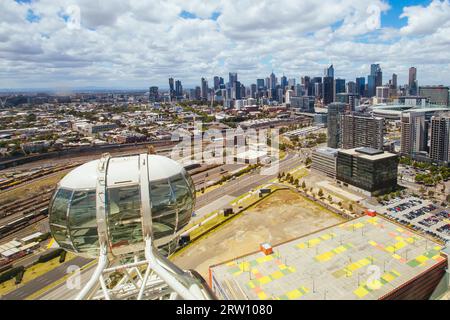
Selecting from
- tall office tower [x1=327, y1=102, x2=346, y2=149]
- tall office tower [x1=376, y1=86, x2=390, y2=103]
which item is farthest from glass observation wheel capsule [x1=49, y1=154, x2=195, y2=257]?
tall office tower [x1=376, y1=86, x2=390, y2=103]

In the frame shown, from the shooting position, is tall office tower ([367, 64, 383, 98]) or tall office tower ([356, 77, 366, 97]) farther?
tall office tower ([356, 77, 366, 97])

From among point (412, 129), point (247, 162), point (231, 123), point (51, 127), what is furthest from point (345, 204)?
point (51, 127)

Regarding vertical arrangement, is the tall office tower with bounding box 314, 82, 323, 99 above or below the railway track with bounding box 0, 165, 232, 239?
above

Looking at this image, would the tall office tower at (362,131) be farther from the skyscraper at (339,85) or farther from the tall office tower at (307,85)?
the tall office tower at (307,85)

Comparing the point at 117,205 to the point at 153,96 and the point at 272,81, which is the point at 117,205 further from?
the point at 272,81

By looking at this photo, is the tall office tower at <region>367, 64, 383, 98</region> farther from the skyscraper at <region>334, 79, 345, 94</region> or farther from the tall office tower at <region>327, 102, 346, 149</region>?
the tall office tower at <region>327, 102, 346, 149</region>
